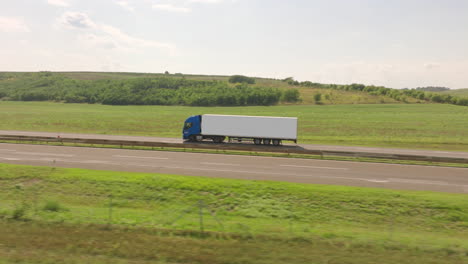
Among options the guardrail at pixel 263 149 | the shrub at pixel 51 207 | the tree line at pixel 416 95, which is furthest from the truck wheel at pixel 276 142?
the tree line at pixel 416 95

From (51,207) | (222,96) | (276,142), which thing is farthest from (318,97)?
(51,207)

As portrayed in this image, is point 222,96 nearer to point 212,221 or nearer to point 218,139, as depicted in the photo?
point 218,139

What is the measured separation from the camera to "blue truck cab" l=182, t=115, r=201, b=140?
3541 cm

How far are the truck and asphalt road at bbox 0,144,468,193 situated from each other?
7.16m

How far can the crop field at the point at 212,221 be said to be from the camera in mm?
9961

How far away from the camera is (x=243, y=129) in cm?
3400

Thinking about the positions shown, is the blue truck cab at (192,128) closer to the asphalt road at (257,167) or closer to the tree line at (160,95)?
the asphalt road at (257,167)

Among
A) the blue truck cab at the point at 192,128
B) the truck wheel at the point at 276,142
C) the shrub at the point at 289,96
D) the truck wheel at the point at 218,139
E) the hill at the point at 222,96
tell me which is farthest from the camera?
the shrub at the point at 289,96

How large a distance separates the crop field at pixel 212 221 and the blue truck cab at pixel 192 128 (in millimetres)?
15821

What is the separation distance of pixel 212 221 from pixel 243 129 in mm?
20927

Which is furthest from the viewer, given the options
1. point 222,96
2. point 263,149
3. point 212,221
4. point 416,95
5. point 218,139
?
point 416,95

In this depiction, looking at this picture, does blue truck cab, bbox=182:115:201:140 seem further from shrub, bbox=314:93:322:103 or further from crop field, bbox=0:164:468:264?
shrub, bbox=314:93:322:103

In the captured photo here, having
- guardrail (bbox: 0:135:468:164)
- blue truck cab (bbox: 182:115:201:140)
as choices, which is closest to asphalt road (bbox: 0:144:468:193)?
guardrail (bbox: 0:135:468:164)

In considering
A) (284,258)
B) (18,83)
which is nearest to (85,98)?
(18,83)
